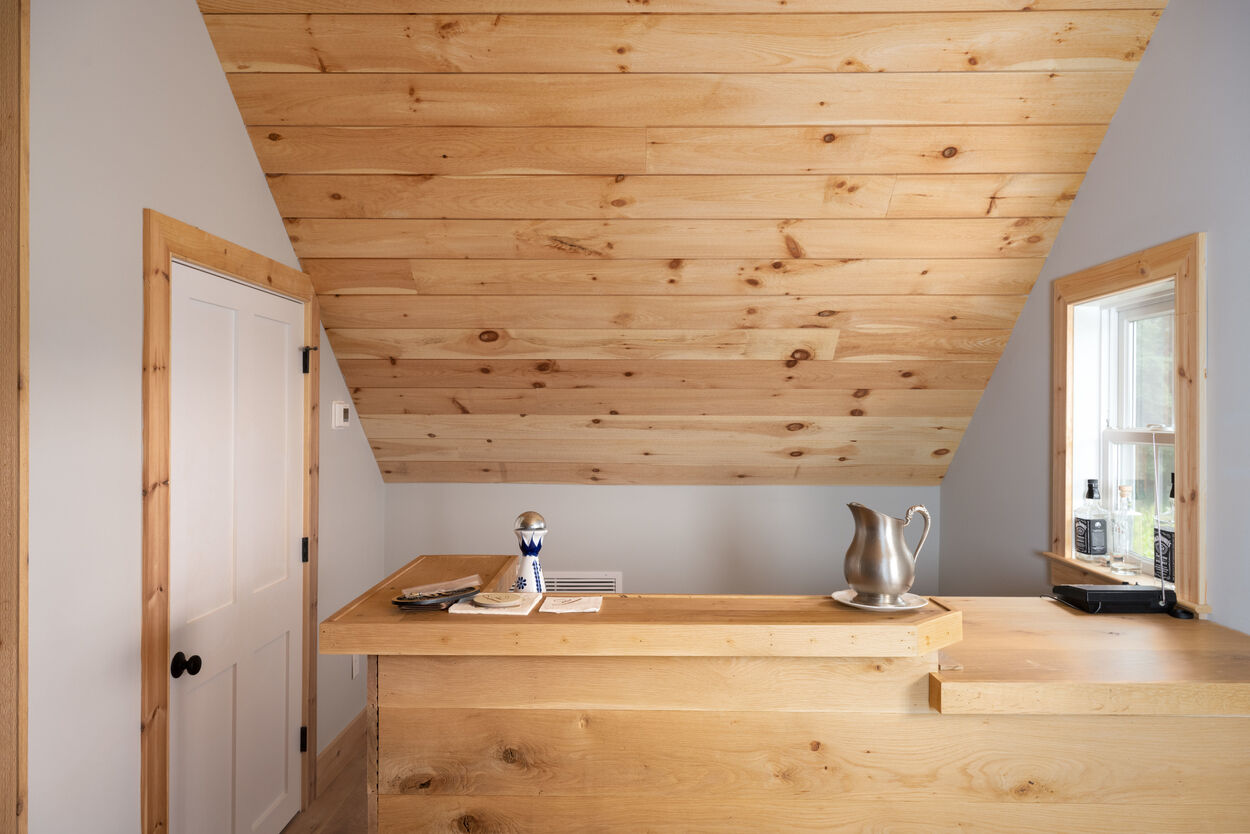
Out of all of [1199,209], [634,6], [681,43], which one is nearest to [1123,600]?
[1199,209]

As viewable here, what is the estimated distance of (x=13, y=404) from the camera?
140 centimetres

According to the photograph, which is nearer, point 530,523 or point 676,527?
point 530,523

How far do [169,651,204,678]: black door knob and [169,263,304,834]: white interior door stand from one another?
0.03 m

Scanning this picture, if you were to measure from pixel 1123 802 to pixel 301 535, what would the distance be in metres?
2.50

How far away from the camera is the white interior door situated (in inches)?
78.2

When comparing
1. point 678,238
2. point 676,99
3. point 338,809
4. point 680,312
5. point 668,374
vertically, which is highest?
point 676,99

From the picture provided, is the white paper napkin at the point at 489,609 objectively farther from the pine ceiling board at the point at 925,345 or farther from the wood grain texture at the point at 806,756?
the pine ceiling board at the point at 925,345

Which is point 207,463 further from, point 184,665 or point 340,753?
point 340,753

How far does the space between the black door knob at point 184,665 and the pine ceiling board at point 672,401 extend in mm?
1430

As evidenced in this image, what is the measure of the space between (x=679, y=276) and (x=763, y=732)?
159cm

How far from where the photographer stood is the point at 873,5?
200cm

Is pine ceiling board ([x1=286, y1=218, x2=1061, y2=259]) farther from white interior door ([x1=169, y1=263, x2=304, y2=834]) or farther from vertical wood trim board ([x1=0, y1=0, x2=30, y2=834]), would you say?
vertical wood trim board ([x1=0, y1=0, x2=30, y2=834])

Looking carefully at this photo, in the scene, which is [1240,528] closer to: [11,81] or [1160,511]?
[1160,511]

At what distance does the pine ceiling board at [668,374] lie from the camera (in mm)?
3016
